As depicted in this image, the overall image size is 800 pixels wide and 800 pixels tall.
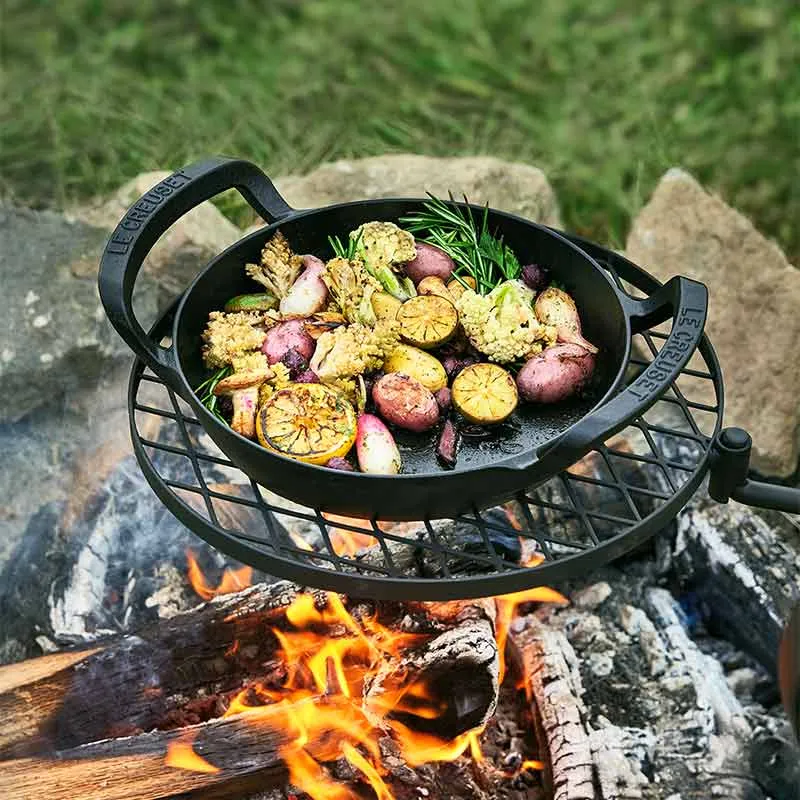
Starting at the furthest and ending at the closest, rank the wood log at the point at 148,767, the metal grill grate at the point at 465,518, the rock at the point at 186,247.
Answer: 1. the rock at the point at 186,247
2. the wood log at the point at 148,767
3. the metal grill grate at the point at 465,518

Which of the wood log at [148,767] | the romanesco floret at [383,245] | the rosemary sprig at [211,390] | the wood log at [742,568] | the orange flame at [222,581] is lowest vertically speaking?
the wood log at [148,767]

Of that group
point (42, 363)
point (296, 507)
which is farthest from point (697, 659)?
point (42, 363)

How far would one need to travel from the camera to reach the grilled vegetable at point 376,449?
2.24 m

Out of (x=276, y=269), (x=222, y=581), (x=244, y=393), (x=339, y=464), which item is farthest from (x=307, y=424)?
(x=222, y=581)

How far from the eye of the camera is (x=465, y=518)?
7.20 ft

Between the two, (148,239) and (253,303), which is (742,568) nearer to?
(253,303)

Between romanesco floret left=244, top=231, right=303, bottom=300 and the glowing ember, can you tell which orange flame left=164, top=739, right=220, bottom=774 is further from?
romanesco floret left=244, top=231, right=303, bottom=300

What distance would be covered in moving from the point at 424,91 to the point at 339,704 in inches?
171

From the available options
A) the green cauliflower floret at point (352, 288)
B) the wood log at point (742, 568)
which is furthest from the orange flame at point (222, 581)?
the wood log at point (742, 568)

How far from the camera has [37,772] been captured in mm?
2547

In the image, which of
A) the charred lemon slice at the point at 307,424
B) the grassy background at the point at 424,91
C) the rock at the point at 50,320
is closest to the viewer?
the charred lemon slice at the point at 307,424

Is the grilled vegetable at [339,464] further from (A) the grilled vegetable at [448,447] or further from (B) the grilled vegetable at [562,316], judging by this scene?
(B) the grilled vegetable at [562,316]

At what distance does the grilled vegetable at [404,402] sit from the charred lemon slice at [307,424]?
0.08 m

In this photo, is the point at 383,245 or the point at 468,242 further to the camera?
the point at 468,242
